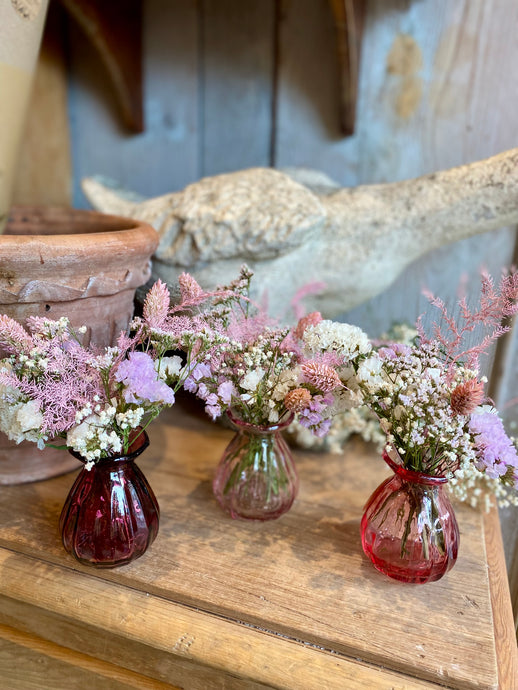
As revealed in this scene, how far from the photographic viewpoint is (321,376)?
59 cm

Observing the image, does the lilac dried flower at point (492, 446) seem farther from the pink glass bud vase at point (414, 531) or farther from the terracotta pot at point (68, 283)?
the terracotta pot at point (68, 283)

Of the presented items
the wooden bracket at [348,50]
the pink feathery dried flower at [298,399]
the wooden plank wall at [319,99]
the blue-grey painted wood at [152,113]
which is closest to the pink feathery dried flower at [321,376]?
the pink feathery dried flower at [298,399]

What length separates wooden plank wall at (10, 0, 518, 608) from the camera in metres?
1.06

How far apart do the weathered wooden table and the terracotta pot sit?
0.24ft

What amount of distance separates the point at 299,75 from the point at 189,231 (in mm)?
514

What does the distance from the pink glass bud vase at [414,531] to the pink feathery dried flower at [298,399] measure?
0.13 m

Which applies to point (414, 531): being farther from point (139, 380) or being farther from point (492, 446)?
point (139, 380)

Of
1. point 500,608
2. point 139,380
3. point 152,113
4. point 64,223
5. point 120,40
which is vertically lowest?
point 500,608

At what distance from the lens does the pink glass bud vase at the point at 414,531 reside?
625 millimetres

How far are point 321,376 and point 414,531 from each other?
22 cm

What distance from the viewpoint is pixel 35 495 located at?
31.2 inches

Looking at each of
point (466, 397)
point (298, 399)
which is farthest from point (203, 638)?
point (466, 397)

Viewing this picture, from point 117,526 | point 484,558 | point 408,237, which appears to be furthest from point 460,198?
point 117,526

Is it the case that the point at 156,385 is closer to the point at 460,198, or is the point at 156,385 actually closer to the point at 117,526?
the point at 117,526
